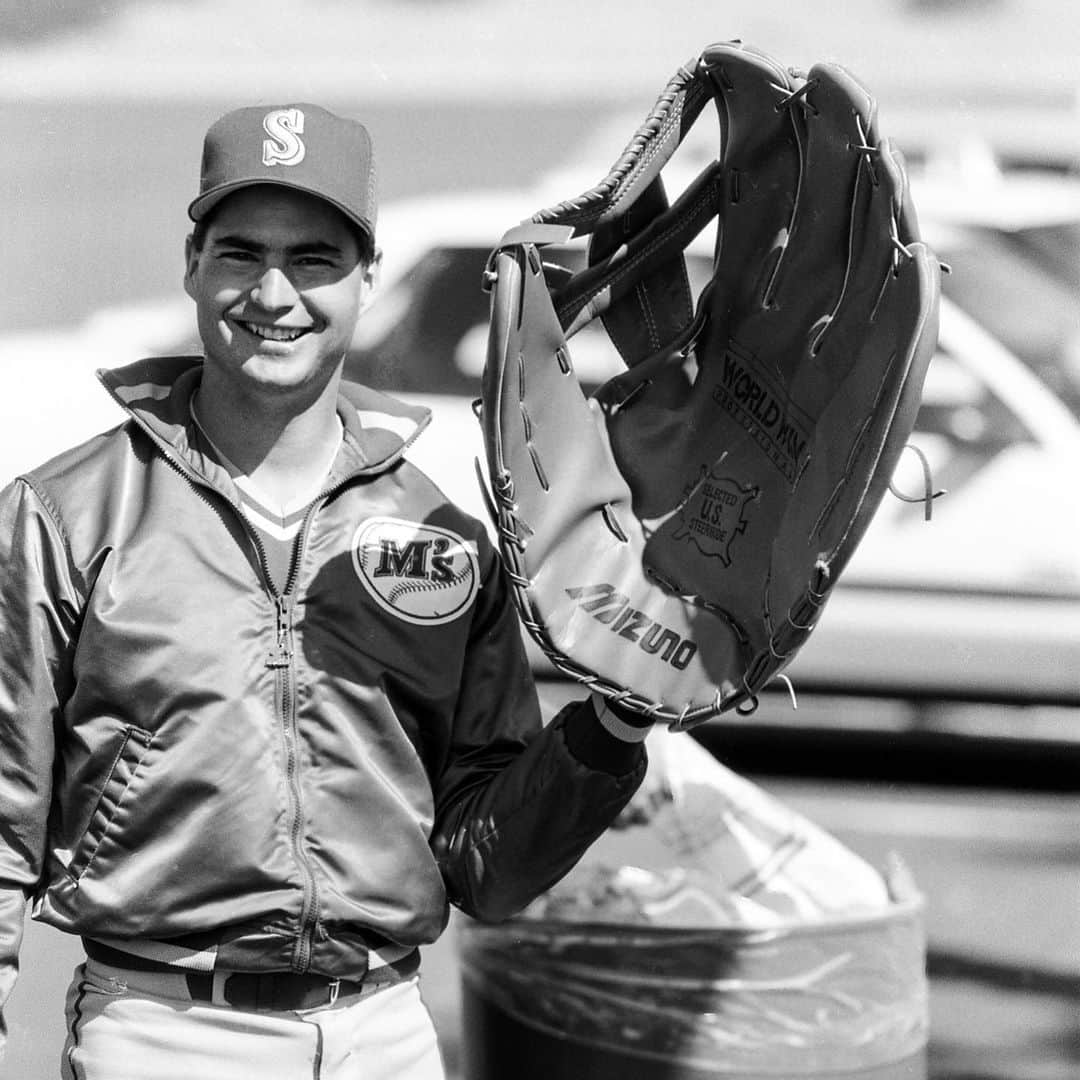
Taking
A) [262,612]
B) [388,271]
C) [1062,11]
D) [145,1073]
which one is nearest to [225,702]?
[262,612]

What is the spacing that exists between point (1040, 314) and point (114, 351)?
1505 mm

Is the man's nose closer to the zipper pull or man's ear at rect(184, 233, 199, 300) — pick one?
man's ear at rect(184, 233, 199, 300)

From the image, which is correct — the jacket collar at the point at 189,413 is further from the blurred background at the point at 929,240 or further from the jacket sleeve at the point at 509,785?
the blurred background at the point at 929,240

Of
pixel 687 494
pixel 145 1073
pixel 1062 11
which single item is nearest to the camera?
pixel 145 1073

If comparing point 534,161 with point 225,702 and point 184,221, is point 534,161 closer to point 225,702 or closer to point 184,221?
point 184,221

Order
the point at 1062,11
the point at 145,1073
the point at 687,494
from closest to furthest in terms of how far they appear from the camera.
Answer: the point at 145,1073 → the point at 687,494 → the point at 1062,11

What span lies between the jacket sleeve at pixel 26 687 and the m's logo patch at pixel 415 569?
0.32m

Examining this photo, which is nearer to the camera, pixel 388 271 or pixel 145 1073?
pixel 145 1073

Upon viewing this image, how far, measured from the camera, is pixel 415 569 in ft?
6.09

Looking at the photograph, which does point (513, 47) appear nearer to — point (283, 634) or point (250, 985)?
point (283, 634)

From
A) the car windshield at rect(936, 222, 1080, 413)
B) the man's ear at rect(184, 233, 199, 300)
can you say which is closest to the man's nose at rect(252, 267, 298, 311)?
the man's ear at rect(184, 233, 199, 300)

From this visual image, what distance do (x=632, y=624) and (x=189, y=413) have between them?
0.54 m

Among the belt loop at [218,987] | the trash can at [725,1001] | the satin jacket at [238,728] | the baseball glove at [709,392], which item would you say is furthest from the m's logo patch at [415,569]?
the trash can at [725,1001]

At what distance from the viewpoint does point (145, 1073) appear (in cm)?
170
